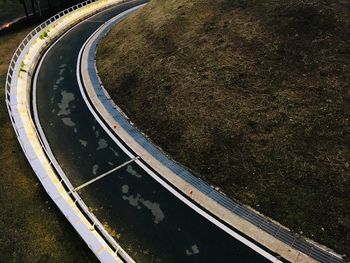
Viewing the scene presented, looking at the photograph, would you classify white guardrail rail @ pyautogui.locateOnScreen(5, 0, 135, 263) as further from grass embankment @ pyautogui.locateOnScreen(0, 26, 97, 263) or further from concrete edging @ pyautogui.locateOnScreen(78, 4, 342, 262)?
concrete edging @ pyautogui.locateOnScreen(78, 4, 342, 262)

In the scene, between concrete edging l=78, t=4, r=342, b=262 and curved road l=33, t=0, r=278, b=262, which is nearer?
concrete edging l=78, t=4, r=342, b=262

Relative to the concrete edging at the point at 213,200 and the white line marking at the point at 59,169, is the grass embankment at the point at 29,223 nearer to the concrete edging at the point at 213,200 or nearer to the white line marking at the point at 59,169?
the white line marking at the point at 59,169

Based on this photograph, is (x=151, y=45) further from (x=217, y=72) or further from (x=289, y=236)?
(x=289, y=236)

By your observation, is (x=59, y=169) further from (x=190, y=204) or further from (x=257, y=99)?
(x=257, y=99)

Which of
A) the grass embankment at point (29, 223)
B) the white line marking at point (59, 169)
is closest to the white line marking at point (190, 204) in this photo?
the white line marking at point (59, 169)

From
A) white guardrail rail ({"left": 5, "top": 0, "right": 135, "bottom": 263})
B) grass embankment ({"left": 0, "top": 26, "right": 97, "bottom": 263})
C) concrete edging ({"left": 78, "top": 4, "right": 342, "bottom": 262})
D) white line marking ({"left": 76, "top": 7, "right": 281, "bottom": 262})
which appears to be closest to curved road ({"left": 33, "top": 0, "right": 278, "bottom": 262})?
white line marking ({"left": 76, "top": 7, "right": 281, "bottom": 262})

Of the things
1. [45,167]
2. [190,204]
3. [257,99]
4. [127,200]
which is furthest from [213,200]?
[45,167]

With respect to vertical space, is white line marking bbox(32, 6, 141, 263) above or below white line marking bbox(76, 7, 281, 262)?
above
